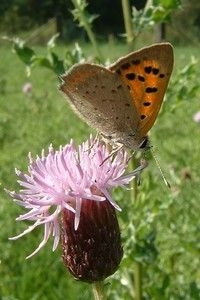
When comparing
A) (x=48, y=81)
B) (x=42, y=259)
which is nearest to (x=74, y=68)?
(x=42, y=259)

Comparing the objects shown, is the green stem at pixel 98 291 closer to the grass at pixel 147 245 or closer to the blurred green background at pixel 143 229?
the blurred green background at pixel 143 229

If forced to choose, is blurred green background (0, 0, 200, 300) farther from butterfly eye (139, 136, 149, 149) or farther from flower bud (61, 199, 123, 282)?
butterfly eye (139, 136, 149, 149)

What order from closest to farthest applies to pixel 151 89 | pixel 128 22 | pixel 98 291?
pixel 98 291 < pixel 151 89 < pixel 128 22

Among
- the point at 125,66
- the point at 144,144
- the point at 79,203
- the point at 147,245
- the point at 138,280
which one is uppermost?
the point at 125,66

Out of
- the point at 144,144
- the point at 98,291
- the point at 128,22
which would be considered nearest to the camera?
the point at 98,291

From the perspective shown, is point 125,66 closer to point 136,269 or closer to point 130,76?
point 130,76

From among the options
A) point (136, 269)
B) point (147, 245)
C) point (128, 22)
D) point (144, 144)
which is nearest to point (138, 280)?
point (136, 269)

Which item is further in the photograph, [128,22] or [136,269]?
[128,22]
